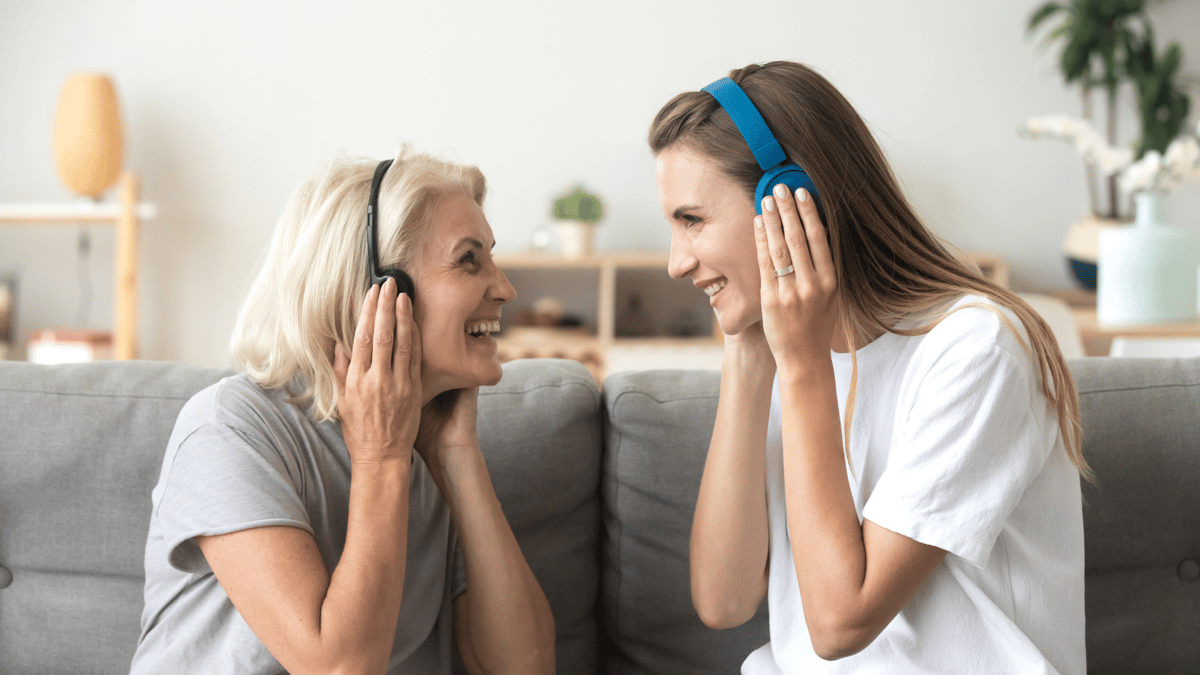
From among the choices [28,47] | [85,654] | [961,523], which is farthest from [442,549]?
[28,47]

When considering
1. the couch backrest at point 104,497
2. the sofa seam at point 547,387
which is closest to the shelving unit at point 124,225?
the couch backrest at point 104,497

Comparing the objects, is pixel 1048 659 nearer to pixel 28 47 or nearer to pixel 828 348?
pixel 828 348

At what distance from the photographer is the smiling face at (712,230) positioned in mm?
1026

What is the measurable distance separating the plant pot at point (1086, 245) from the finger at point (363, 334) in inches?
98.9

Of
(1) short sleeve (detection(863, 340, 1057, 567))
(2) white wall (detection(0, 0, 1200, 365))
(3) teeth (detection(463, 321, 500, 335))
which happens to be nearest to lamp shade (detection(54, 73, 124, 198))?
(2) white wall (detection(0, 0, 1200, 365))

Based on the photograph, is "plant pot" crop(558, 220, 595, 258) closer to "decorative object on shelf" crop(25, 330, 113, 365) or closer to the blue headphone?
"decorative object on shelf" crop(25, 330, 113, 365)

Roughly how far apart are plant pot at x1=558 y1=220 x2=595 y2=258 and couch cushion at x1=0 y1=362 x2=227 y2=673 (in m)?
2.58

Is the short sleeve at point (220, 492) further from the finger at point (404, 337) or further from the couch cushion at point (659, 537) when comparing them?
the couch cushion at point (659, 537)

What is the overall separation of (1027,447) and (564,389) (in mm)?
657

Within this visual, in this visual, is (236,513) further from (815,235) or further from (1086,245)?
(1086,245)

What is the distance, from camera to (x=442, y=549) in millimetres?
1173

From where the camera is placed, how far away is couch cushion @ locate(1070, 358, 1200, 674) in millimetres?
1232

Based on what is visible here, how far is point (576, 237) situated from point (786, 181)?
2.78 meters

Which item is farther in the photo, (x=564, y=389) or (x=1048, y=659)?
(x=564, y=389)
